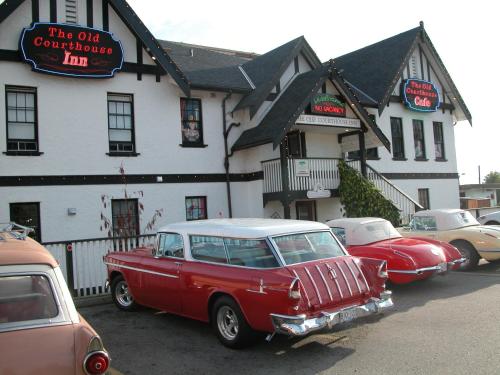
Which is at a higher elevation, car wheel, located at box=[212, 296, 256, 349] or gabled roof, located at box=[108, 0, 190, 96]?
gabled roof, located at box=[108, 0, 190, 96]

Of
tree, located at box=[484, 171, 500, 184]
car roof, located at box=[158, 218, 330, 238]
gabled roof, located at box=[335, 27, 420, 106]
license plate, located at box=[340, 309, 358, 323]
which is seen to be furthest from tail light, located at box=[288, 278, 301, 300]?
tree, located at box=[484, 171, 500, 184]

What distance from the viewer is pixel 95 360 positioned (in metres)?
3.79

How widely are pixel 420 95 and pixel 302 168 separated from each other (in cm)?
965

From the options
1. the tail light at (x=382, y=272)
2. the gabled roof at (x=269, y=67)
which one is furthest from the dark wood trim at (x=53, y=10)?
the tail light at (x=382, y=272)

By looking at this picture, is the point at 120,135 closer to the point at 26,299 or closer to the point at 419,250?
the point at 419,250

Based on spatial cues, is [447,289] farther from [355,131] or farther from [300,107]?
[355,131]

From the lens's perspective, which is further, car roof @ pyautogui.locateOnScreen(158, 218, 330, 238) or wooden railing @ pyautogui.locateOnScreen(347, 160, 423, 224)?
wooden railing @ pyautogui.locateOnScreen(347, 160, 423, 224)

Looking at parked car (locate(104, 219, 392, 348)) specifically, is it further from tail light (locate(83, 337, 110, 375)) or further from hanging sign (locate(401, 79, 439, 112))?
hanging sign (locate(401, 79, 439, 112))

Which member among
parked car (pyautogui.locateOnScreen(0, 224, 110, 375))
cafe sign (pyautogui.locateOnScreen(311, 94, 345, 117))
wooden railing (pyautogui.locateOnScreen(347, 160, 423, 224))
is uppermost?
cafe sign (pyautogui.locateOnScreen(311, 94, 345, 117))

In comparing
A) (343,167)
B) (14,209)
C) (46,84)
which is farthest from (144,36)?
(343,167)

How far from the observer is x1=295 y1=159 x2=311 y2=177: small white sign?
15716 millimetres

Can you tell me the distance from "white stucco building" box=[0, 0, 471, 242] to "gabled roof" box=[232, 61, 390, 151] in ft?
0.17

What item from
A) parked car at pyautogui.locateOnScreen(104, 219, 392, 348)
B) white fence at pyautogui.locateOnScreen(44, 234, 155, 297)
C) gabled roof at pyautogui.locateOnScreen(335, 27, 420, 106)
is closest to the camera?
parked car at pyautogui.locateOnScreen(104, 219, 392, 348)

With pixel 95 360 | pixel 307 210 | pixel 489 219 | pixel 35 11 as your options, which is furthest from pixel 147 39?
pixel 489 219
